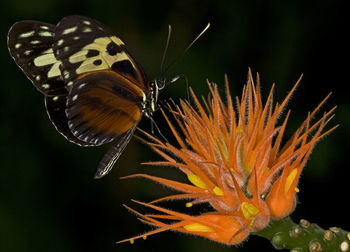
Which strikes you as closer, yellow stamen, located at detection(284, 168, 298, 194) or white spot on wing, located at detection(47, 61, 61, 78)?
yellow stamen, located at detection(284, 168, 298, 194)

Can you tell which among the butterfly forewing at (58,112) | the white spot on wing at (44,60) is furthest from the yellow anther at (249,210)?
the white spot on wing at (44,60)

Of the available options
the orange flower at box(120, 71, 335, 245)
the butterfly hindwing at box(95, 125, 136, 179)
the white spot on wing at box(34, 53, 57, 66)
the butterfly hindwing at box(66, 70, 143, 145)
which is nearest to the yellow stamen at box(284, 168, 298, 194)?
the orange flower at box(120, 71, 335, 245)

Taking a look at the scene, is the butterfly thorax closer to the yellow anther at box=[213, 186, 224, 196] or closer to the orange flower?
the orange flower

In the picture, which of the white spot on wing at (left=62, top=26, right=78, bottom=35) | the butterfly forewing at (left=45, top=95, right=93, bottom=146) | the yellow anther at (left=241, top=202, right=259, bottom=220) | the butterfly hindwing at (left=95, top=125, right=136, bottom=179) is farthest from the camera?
the butterfly forewing at (left=45, top=95, right=93, bottom=146)

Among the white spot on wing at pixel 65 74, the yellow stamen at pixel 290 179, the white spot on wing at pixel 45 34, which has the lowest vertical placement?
the white spot on wing at pixel 65 74

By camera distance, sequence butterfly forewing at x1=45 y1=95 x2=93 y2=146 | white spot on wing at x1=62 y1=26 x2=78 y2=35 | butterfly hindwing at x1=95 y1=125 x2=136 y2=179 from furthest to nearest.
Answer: butterfly forewing at x1=45 y1=95 x2=93 y2=146 → white spot on wing at x1=62 y1=26 x2=78 y2=35 → butterfly hindwing at x1=95 y1=125 x2=136 y2=179

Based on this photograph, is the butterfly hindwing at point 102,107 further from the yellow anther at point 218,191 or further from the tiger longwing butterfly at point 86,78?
the yellow anther at point 218,191

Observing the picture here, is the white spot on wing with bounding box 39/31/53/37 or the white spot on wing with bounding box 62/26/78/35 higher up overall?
the white spot on wing with bounding box 62/26/78/35
